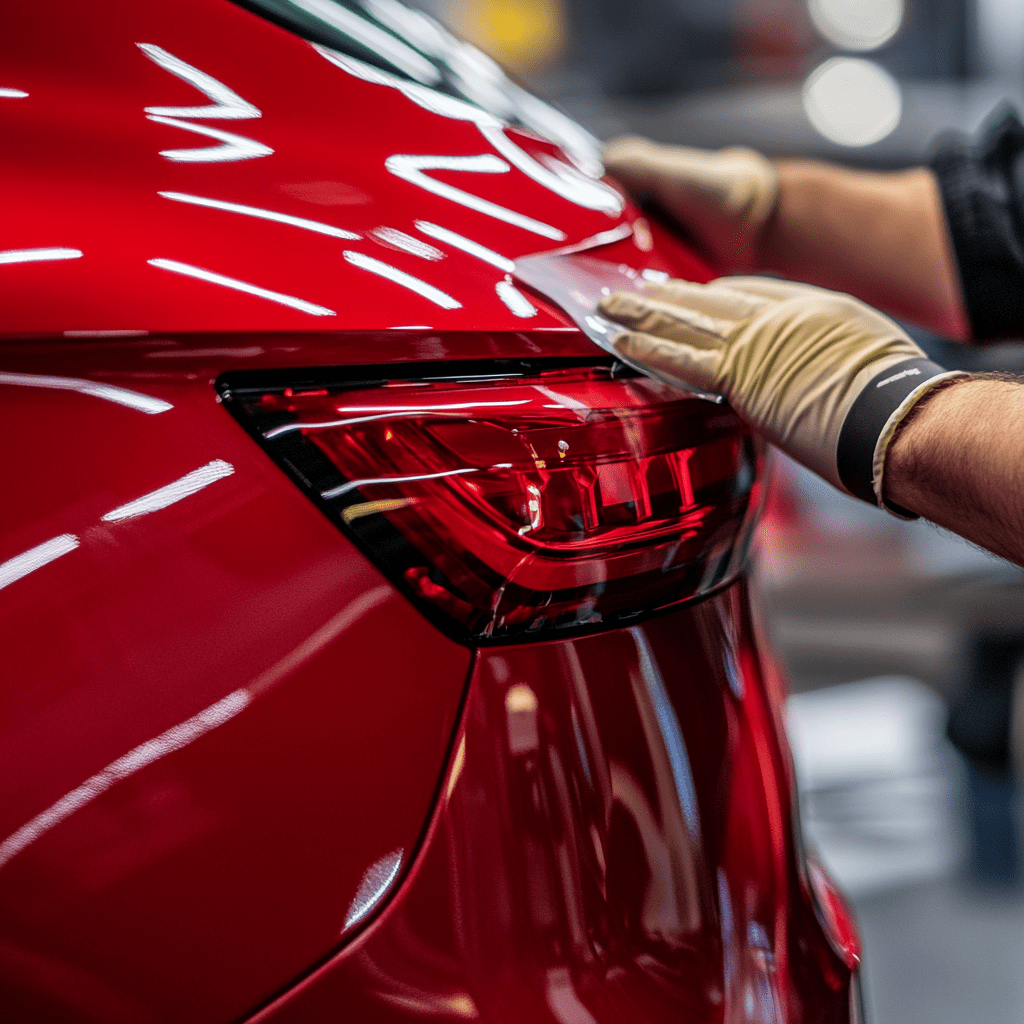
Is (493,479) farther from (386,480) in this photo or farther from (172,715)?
(172,715)

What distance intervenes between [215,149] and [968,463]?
605mm

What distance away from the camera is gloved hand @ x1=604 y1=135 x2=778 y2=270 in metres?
1.32

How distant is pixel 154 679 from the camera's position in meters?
0.62

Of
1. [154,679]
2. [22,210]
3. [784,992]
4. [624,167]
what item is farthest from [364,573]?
[624,167]

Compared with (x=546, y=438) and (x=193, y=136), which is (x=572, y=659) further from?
(x=193, y=136)

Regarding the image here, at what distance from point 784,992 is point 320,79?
737 millimetres

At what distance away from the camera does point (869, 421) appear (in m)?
0.93

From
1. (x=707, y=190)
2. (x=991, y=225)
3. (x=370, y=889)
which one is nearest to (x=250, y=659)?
(x=370, y=889)

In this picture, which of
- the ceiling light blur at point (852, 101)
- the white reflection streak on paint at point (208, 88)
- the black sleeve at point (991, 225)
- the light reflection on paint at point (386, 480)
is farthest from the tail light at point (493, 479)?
the ceiling light blur at point (852, 101)

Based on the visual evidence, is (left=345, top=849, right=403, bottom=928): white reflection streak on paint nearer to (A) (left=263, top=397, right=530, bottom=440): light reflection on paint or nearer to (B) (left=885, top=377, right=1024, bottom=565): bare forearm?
(A) (left=263, top=397, right=530, bottom=440): light reflection on paint

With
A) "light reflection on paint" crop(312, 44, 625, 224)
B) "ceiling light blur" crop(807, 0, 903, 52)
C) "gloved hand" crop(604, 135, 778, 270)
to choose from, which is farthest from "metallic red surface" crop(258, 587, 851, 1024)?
"ceiling light blur" crop(807, 0, 903, 52)

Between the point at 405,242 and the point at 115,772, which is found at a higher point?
the point at 405,242

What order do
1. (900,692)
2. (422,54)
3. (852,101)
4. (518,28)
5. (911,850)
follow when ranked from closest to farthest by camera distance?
(422,54), (911,850), (900,692), (852,101), (518,28)

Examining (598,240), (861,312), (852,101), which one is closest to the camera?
(598,240)
